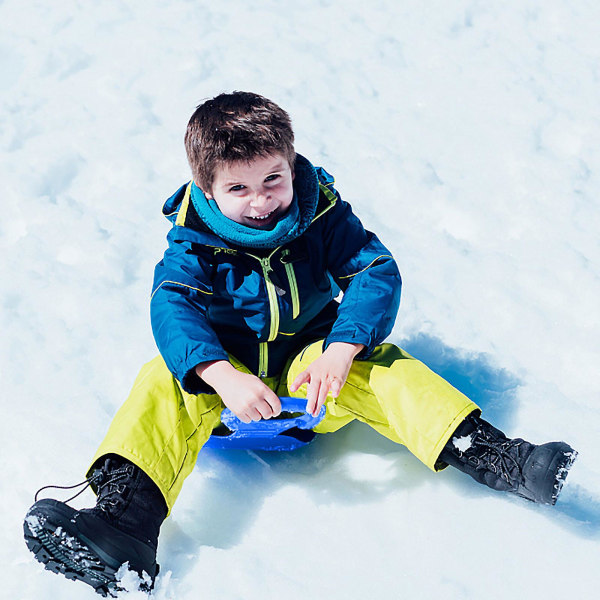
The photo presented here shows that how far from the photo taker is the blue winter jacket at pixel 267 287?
1.68 m

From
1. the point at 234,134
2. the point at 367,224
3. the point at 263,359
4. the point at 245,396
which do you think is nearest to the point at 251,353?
the point at 263,359

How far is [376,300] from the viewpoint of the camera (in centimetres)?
175

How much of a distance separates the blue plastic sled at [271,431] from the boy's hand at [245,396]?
8 cm

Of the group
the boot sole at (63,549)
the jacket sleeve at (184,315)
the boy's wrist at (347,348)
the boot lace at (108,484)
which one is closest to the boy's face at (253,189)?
the jacket sleeve at (184,315)

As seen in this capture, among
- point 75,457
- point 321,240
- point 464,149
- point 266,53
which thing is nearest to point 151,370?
point 75,457

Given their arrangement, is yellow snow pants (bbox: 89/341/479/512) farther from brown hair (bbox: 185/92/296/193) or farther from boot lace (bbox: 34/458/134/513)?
brown hair (bbox: 185/92/296/193)

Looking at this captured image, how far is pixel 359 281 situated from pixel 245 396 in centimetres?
40

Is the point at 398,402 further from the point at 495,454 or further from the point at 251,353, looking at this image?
the point at 251,353

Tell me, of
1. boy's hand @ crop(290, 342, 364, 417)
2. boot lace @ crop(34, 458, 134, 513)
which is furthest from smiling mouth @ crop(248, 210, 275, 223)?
boot lace @ crop(34, 458, 134, 513)

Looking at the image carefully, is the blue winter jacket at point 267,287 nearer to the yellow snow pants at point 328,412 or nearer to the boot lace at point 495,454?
the yellow snow pants at point 328,412

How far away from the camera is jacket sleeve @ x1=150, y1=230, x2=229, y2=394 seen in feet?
5.34

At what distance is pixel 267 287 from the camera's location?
5.77ft

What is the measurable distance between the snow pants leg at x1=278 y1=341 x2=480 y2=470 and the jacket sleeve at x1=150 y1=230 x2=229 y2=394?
28cm

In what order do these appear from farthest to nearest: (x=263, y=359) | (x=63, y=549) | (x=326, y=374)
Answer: (x=263, y=359) → (x=326, y=374) → (x=63, y=549)
